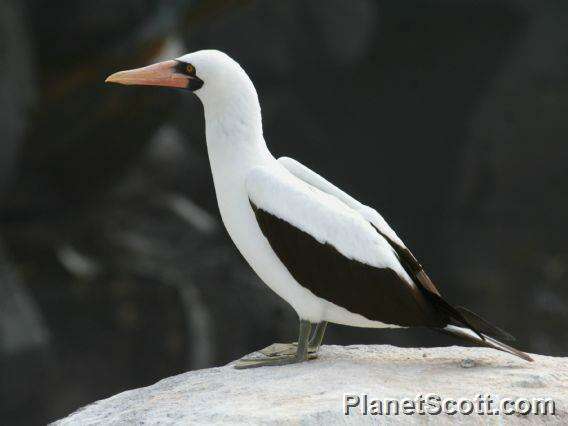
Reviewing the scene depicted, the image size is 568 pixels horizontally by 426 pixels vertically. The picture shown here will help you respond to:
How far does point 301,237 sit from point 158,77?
0.81m

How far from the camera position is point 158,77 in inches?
156

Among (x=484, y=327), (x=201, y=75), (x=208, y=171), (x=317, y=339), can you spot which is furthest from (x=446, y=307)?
(x=208, y=171)

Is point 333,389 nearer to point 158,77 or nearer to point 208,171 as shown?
point 158,77

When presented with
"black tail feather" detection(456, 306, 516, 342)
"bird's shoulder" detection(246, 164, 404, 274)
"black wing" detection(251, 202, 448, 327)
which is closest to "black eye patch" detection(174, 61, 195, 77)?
"bird's shoulder" detection(246, 164, 404, 274)

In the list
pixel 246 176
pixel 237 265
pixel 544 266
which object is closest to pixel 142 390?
pixel 246 176

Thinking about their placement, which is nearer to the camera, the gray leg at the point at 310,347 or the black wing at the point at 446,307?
the black wing at the point at 446,307

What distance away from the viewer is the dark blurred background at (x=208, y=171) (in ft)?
27.5

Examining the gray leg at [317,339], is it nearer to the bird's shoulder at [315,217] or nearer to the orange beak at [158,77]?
the bird's shoulder at [315,217]

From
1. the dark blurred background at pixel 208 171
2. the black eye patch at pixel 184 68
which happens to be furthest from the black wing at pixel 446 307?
the dark blurred background at pixel 208 171

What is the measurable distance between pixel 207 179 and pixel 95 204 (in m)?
1.62

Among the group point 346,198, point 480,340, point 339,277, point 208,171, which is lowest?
point 208,171

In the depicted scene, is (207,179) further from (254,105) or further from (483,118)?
(254,105)

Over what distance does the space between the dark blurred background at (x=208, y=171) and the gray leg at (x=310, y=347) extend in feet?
13.1

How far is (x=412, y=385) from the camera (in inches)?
143
